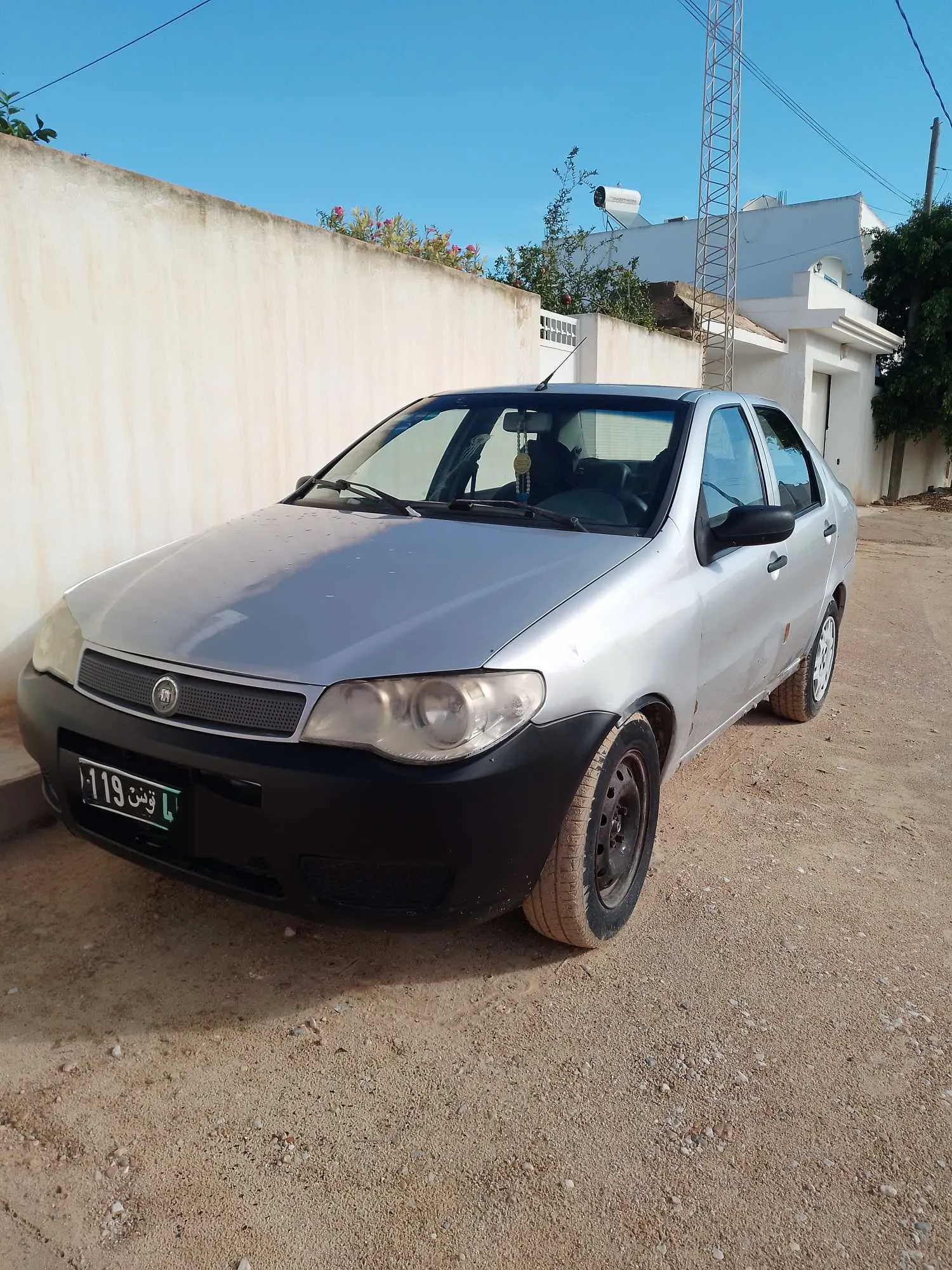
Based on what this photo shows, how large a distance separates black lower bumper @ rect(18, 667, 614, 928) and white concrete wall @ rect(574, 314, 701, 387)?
264 inches

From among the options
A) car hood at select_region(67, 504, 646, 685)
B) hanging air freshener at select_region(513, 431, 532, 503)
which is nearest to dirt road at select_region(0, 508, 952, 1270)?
car hood at select_region(67, 504, 646, 685)

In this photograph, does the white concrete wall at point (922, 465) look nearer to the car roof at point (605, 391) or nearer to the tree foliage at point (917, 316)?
the tree foliage at point (917, 316)

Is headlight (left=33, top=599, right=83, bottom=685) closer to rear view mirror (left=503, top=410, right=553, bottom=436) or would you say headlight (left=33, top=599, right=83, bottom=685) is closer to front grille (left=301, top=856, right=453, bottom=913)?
front grille (left=301, top=856, right=453, bottom=913)

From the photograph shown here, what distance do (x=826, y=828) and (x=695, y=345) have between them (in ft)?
34.4

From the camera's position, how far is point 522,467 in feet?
11.9

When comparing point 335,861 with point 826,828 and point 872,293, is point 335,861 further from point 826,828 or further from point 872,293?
point 872,293

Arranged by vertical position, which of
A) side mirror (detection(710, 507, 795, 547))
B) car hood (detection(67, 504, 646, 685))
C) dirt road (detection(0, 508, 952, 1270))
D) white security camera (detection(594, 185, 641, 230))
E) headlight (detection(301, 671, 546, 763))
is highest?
white security camera (detection(594, 185, 641, 230))

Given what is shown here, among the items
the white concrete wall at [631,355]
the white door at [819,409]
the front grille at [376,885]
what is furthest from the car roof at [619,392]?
the white door at [819,409]

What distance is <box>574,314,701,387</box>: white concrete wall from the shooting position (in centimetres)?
982

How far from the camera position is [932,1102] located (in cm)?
225

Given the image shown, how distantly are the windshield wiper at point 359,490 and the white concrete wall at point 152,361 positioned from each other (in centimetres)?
154

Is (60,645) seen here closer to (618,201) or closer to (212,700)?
(212,700)

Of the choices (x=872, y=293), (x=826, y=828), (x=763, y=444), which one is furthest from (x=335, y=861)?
(x=872, y=293)

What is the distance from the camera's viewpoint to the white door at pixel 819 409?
1869 cm
